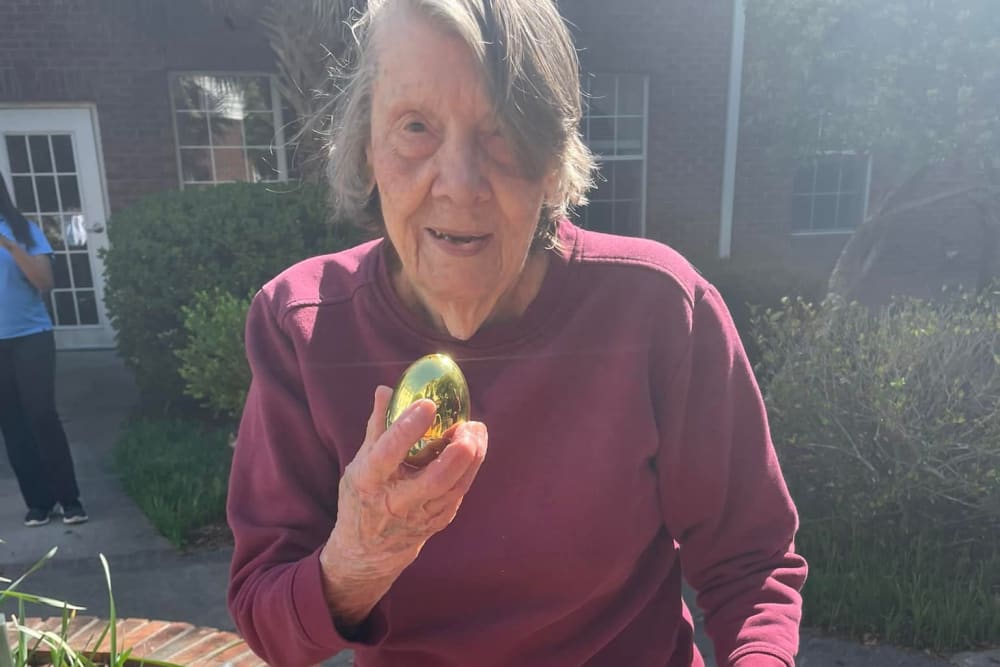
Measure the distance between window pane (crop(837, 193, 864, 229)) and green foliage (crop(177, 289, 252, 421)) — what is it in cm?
823

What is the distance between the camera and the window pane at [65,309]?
27.2 feet

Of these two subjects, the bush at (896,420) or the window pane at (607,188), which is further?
the window pane at (607,188)

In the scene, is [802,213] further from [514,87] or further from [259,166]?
[514,87]

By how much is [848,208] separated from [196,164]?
8.14 m

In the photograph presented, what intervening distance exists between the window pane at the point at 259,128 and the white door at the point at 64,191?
4.88 ft

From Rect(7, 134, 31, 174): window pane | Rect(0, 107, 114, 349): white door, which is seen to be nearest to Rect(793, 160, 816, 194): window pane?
Rect(0, 107, 114, 349): white door

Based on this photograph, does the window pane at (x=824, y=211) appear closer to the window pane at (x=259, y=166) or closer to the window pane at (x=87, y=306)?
the window pane at (x=259, y=166)

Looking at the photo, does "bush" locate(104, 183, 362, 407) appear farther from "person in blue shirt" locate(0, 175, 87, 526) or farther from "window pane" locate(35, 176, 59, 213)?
"window pane" locate(35, 176, 59, 213)

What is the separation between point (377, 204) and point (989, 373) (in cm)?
307

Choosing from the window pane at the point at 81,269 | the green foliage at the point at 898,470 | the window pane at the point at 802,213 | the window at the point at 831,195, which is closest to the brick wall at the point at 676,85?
the window pane at the point at 802,213

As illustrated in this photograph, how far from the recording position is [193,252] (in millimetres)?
5488

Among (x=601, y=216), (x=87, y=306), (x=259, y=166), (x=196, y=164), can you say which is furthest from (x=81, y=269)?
(x=601, y=216)

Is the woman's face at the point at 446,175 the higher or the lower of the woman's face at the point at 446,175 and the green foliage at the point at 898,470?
the higher

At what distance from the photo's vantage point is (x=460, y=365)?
4.52 ft
